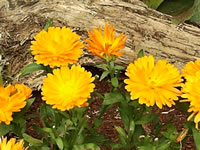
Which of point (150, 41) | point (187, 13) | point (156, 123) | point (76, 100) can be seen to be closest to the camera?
point (76, 100)

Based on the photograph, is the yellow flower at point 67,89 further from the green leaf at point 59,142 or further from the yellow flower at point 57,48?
the green leaf at point 59,142

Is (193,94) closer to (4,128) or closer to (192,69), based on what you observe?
(192,69)

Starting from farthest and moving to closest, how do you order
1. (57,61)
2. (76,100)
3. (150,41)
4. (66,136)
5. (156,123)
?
(150,41), (156,123), (66,136), (57,61), (76,100)

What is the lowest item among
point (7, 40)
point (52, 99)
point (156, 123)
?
point (7, 40)

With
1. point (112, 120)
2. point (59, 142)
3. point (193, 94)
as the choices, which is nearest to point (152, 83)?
point (193, 94)

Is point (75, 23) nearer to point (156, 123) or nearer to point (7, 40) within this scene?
point (7, 40)

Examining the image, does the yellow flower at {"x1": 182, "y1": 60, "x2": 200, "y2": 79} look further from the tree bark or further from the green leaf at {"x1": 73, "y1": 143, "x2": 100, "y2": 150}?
the tree bark

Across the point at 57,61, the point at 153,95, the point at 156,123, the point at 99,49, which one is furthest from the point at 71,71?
the point at 156,123
